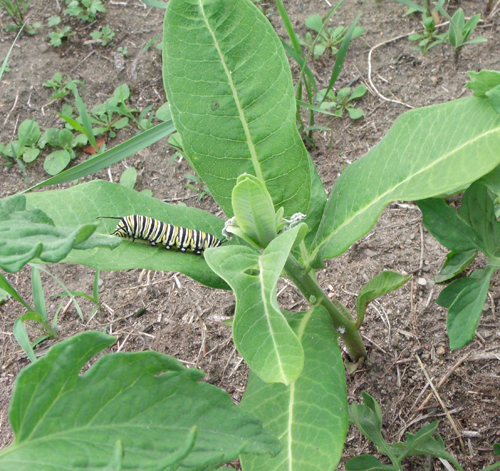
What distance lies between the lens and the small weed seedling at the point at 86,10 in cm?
449

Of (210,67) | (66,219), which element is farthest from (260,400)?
(210,67)

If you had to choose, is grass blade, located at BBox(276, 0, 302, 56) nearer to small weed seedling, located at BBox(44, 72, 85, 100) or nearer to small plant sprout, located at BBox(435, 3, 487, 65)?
small plant sprout, located at BBox(435, 3, 487, 65)

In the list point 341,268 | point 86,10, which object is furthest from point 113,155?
point 86,10

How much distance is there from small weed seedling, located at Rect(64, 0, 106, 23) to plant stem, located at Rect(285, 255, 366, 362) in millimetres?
3470

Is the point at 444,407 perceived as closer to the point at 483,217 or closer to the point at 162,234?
the point at 483,217

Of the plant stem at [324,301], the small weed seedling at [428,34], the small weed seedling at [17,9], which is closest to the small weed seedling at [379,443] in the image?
the plant stem at [324,301]

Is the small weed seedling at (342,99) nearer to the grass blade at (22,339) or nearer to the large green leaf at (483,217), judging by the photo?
the large green leaf at (483,217)

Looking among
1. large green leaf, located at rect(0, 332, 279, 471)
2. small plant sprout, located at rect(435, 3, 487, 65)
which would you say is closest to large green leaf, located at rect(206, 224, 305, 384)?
large green leaf, located at rect(0, 332, 279, 471)

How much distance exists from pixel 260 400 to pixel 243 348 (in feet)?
1.63

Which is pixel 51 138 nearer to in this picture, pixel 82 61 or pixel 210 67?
pixel 82 61

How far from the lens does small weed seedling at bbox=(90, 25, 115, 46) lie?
14.3 ft

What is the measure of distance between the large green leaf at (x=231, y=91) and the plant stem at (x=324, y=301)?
0.28 m

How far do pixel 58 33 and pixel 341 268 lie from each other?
3.19 metres

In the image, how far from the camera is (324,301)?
211 cm
